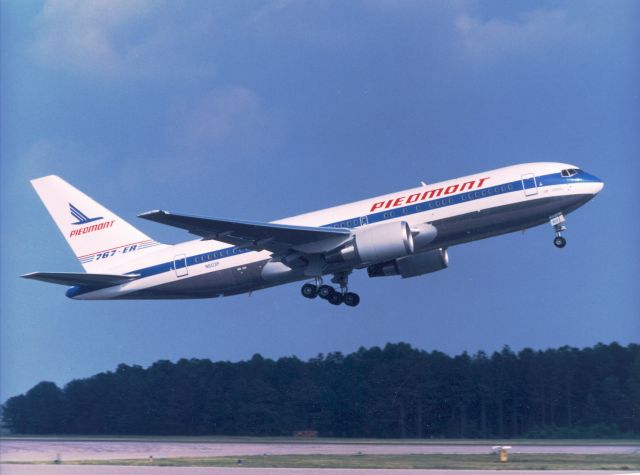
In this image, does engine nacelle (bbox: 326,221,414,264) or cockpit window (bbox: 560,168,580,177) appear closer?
engine nacelle (bbox: 326,221,414,264)

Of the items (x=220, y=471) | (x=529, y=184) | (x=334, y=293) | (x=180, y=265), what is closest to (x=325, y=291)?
(x=334, y=293)

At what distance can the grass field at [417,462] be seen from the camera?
32688 mm

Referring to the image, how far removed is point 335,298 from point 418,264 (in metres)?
4.18

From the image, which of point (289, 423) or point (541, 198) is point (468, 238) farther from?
point (289, 423)

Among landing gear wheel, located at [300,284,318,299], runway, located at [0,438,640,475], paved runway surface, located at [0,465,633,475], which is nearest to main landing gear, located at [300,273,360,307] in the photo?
landing gear wheel, located at [300,284,318,299]

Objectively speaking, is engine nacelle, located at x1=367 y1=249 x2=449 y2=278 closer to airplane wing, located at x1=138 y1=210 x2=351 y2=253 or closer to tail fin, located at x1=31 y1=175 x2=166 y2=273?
airplane wing, located at x1=138 y1=210 x2=351 y2=253

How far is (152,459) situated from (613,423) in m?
34.4

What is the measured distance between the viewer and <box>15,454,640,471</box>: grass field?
32.7 metres

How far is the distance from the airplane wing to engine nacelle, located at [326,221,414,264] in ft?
2.47

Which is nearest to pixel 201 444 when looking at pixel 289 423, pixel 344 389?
pixel 289 423

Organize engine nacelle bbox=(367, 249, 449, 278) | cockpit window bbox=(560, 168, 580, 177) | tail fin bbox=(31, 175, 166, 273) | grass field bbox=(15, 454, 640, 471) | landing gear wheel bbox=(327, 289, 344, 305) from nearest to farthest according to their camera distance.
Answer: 1. grass field bbox=(15, 454, 640, 471)
2. cockpit window bbox=(560, 168, 580, 177)
3. engine nacelle bbox=(367, 249, 449, 278)
4. landing gear wheel bbox=(327, 289, 344, 305)
5. tail fin bbox=(31, 175, 166, 273)

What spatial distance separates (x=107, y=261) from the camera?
47.1 metres

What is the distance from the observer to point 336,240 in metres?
40.7

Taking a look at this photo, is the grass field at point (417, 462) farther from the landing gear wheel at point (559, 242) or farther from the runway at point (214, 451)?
the landing gear wheel at point (559, 242)
